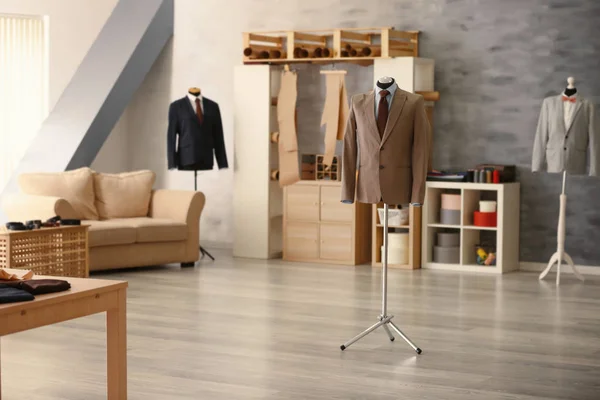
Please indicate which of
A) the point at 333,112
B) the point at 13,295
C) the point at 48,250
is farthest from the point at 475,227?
the point at 13,295

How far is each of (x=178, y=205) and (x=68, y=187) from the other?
1.01 meters

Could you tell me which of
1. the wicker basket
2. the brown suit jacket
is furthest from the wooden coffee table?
the wicker basket

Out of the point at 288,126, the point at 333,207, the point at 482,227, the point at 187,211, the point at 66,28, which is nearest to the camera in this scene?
the point at 482,227

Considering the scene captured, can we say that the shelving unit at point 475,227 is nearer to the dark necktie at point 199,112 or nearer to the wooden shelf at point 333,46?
the wooden shelf at point 333,46

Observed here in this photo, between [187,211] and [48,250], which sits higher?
[187,211]

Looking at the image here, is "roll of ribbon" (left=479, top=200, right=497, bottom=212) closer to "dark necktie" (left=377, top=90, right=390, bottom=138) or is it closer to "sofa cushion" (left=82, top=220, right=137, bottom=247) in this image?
"sofa cushion" (left=82, top=220, right=137, bottom=247)

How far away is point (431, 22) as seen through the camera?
31.3 ft

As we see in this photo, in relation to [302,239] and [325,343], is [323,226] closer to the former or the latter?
[302,239]

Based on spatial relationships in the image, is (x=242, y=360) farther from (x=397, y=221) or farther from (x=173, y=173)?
(x=173, y=173)

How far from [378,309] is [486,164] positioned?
8.83 feet

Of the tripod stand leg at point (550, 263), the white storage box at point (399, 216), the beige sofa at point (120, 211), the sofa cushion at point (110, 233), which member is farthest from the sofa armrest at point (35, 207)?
the tripod stand leg at point (550, 263)

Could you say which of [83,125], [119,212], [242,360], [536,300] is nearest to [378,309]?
[536,300]

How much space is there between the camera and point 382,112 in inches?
225

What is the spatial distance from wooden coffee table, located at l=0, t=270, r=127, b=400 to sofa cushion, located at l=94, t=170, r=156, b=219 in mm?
5045
